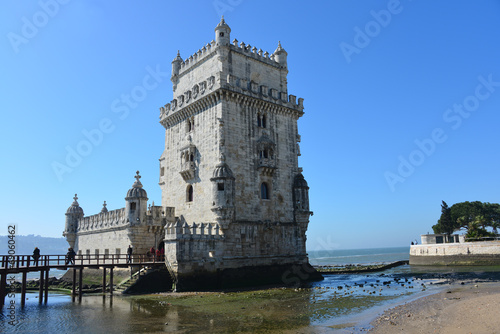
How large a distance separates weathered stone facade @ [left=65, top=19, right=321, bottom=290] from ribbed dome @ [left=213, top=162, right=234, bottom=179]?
82mm

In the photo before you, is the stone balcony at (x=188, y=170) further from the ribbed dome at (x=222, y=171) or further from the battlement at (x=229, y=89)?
the battlement at (x=229, y=89)

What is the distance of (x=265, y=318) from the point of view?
18781mm

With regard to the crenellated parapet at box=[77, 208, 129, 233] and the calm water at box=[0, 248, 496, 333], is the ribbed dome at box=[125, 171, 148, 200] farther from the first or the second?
the calm water at box=[0, 248, 496, 333]

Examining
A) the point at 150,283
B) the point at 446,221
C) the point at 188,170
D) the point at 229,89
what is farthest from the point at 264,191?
the point at 446,221

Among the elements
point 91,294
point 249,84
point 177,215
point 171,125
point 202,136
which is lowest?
point 91,294

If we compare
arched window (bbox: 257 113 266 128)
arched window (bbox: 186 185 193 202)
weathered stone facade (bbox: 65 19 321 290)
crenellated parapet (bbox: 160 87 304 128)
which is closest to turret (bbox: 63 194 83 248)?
weathered stone facade (bbox: 65 19 321 290)

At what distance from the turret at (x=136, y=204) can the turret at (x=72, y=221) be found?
15586 millimetres

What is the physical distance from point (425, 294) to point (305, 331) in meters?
13.9

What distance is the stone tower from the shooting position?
30.0m

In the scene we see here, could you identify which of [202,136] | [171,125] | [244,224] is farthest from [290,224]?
[171,125]

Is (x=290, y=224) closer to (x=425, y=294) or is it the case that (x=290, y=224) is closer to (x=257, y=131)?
(x=257, y=131)

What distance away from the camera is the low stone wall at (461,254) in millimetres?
48062

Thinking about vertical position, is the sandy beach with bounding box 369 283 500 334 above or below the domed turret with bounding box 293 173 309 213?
below

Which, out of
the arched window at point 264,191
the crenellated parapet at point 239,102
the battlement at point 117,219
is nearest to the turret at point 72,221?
the battlement at point 117,219
